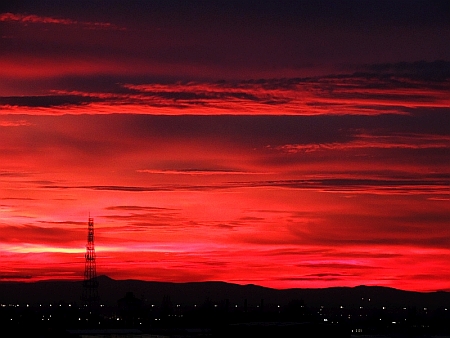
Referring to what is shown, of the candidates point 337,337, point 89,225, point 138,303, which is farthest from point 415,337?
A: point 138,303

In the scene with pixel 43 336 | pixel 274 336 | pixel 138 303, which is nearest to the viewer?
pixel 274 336

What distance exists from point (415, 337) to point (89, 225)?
3962 cm

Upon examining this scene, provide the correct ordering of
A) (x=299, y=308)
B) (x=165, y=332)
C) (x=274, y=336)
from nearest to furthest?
(x=274, y=336), (x=165, y=332), (x=299, y=308)

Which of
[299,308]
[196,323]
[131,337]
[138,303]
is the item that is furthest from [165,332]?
[299,308]

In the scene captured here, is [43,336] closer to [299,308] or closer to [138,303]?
[138,303]

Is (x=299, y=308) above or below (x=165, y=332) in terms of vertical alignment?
above

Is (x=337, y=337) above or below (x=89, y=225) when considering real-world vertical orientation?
below

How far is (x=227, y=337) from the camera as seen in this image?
263 ft

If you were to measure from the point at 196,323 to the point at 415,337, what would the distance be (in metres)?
61.2

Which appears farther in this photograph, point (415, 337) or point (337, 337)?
point (415, 337)

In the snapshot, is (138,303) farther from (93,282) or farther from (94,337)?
(94,337)

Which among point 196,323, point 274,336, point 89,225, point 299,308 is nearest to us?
point 274,336

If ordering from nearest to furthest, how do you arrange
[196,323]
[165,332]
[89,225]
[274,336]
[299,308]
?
1. [274,336]
2. [165,332]
3. [89,225]
4. [196,323]
5. [299,308]

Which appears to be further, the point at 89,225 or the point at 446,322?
the point at 446,322
